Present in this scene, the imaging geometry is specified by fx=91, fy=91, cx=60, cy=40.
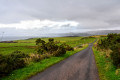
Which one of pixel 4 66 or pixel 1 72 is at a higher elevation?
pixel 4 66

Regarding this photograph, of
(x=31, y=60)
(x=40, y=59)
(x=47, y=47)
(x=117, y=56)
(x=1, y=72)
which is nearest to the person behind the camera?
(x=1, y=72)

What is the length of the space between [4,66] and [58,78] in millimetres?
5600

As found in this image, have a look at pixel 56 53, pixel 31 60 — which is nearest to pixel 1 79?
pixel 31 60

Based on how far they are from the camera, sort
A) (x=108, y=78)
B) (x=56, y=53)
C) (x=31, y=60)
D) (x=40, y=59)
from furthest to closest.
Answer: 1. (x=56, y=53)
2. (x=40, y=59)
3. (x=31, y=60)
4. (x=108, y=78)

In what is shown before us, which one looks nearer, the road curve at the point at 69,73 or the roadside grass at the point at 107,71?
the roadside grass at the point at 107,71

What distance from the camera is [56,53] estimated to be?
64.3 feet

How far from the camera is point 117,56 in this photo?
34.6ft

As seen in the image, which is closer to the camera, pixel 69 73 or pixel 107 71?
pixel 69 73

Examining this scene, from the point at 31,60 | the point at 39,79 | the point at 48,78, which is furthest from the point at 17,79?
the point at 31,60

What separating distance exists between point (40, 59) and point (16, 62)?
491 cm

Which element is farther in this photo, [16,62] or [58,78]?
[16,62]

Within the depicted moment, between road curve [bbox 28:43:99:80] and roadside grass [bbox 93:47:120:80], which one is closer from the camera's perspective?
roadside grass [bbox 93:47:120:80]

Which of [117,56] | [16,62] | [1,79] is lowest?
[1,79]

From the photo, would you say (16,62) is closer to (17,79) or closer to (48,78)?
(17,79)
